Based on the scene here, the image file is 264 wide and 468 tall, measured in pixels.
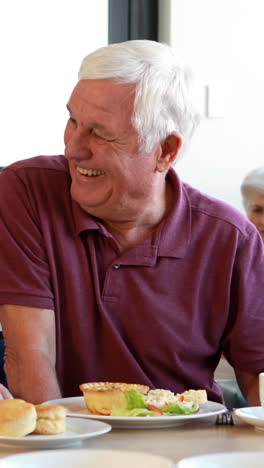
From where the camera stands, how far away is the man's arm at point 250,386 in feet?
6.01

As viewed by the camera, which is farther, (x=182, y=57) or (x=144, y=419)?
(x=182, y=57)

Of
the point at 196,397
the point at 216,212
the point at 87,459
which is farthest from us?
the point at 216,212

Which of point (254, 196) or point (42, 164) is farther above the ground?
point (42, 164)

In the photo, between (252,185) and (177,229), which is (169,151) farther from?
(252,185)

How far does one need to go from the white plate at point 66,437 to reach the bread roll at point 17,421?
0.01m

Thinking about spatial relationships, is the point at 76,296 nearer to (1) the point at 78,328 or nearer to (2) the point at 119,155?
(1) the point at 78,328

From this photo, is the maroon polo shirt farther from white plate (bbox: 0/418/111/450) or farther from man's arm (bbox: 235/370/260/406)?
white plate (bbox: 0/418/111/450)

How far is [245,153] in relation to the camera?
3996 mm

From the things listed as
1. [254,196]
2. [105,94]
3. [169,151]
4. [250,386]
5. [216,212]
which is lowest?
[250,386]

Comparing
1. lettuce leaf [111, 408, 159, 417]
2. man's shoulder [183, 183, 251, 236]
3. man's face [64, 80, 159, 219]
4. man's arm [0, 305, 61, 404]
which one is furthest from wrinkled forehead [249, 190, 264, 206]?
lettuce leaf [111, 408, 159, 417]

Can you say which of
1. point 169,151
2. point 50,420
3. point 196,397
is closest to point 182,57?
point 169,151

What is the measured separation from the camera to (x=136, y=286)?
1811mm

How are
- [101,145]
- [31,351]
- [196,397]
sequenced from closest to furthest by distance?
[196,397] < [31,351] < [101,145]

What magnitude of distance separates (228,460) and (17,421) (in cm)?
26
